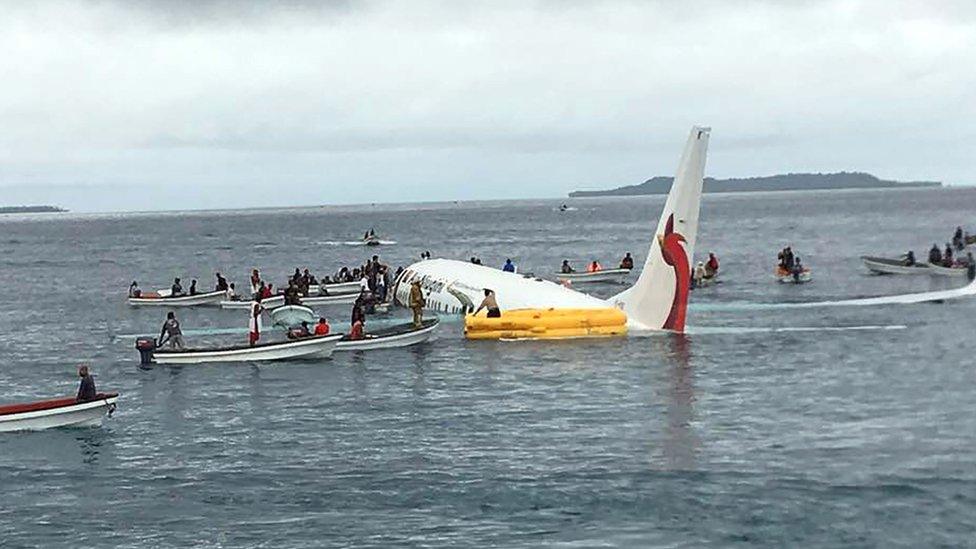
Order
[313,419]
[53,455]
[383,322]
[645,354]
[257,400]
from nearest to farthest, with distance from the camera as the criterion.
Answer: [53,455], [313,419], [257,400], [645,354], [383,322]

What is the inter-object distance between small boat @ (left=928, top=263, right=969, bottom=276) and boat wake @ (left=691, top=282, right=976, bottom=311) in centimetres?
1168

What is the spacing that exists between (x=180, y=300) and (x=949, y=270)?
5249 centimetres

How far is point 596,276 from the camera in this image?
318ft

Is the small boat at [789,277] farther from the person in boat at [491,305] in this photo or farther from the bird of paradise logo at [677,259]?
the bird of paradise logo at [677,259]

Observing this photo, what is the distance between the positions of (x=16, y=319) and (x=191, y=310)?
429 inches

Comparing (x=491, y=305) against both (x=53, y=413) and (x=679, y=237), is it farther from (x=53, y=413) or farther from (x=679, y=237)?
(x=53, y=413)

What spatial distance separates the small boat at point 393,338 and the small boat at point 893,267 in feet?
159

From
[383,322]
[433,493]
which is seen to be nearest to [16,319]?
[383,322]

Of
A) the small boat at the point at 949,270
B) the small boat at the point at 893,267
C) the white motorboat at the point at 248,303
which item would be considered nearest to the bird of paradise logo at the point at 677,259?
the white motorboat at the point at 248,303

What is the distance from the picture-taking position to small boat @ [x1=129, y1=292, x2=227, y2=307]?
84625mm

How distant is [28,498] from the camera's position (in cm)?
3128

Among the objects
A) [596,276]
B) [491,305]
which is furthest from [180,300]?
[491,305]

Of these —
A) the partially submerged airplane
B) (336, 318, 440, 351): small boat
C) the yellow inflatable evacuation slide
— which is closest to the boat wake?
the partially submerged airplane

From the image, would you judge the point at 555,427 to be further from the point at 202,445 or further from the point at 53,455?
the point at 53,455
